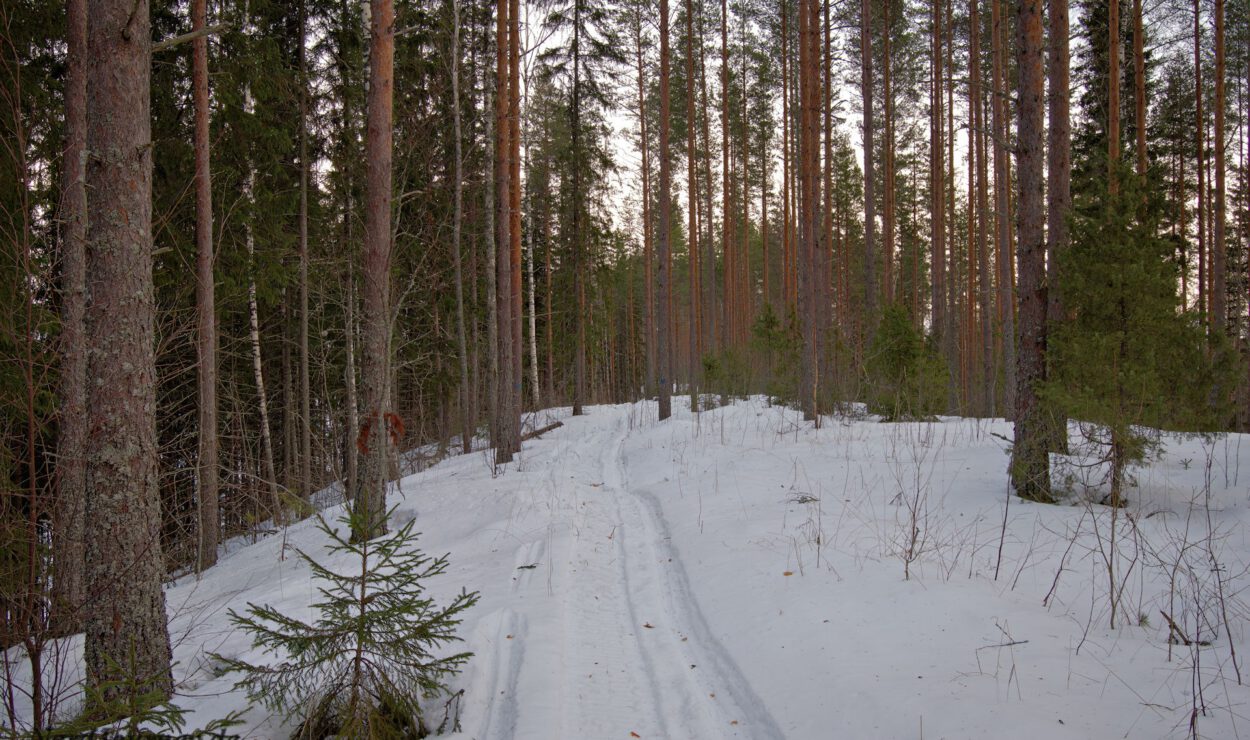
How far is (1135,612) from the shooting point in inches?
137

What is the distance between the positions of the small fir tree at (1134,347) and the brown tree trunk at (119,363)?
7000mm

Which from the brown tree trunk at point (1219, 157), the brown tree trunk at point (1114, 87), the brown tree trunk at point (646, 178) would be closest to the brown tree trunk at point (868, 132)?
the brown tree trunk at point (1114, 87)

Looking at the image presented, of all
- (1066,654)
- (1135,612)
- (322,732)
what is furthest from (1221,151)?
(322,732)

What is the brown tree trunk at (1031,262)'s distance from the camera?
6012mm

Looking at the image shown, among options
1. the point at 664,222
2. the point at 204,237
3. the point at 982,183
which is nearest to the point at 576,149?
the point at 664,222

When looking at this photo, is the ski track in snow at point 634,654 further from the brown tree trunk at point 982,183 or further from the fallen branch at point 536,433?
the brown tree trunk at point 982,183

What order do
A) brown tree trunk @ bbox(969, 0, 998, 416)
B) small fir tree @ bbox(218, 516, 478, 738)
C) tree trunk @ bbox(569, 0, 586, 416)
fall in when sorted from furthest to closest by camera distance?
tree trunk @ bbox(569, 0, 586, 416)
brown tree trunk @ bbox(969, 0, 998, 416)
small fir tree @ bbox(218, 516, 478, 738)

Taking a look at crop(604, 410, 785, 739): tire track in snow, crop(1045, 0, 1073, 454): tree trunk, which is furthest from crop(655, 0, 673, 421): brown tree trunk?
crop(604, 410, 785, 739): tire track in snow

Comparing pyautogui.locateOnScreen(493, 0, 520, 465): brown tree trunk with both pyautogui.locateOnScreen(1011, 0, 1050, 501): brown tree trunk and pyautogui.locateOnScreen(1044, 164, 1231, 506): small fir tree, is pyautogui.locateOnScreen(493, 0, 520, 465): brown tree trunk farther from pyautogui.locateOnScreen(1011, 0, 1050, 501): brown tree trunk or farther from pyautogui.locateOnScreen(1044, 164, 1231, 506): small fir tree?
pyautogui.locateOnScreen(1044, 164, 1231, 506): small fir tree

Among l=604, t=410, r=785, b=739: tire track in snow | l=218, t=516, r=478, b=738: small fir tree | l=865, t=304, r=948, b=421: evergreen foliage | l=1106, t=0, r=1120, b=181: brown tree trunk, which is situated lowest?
l=604, t=410, r=785, b=739: tire track in snow

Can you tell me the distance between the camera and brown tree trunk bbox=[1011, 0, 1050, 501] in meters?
6.01

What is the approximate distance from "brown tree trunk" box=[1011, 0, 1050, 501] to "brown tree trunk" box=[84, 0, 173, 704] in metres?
7.21

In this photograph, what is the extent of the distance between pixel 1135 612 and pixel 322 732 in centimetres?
449

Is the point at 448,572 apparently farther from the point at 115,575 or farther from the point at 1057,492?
the point at 1057,492
